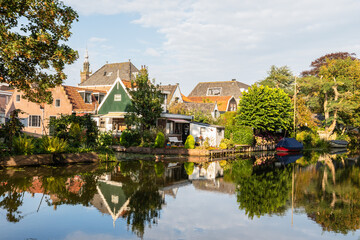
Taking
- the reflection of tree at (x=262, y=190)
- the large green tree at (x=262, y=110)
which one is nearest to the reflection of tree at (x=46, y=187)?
the reflection of tree at (x=262, y=190)

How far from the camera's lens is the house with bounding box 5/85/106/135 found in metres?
42.9

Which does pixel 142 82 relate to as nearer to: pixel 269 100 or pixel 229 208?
pixel 269 100

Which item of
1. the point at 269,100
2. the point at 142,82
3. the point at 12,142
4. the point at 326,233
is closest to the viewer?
the point at 326,233

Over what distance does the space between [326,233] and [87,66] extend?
68299 millimetres

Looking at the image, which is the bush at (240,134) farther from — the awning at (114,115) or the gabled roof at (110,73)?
the gabled roof at (110,73)

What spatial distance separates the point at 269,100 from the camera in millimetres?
41344

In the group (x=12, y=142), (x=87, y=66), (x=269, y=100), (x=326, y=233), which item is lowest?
(x=326, y=233)

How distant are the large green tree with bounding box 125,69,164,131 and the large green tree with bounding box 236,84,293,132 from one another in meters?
14.6

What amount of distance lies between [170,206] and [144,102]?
21.4 meters

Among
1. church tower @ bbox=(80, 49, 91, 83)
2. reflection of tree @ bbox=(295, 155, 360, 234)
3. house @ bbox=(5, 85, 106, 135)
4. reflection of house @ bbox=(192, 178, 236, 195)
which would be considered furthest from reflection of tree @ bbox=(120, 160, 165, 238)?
church tower @ bbox=(80, 49, 91, 83)

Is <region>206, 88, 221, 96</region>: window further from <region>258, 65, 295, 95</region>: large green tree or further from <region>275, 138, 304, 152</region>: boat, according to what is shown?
<region>275, 138, 304, 152</region>: boat

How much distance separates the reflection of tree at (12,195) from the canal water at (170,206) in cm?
3

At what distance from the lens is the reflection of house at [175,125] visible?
37281 millimetres

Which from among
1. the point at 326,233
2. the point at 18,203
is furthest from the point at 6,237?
the point at 326,233
